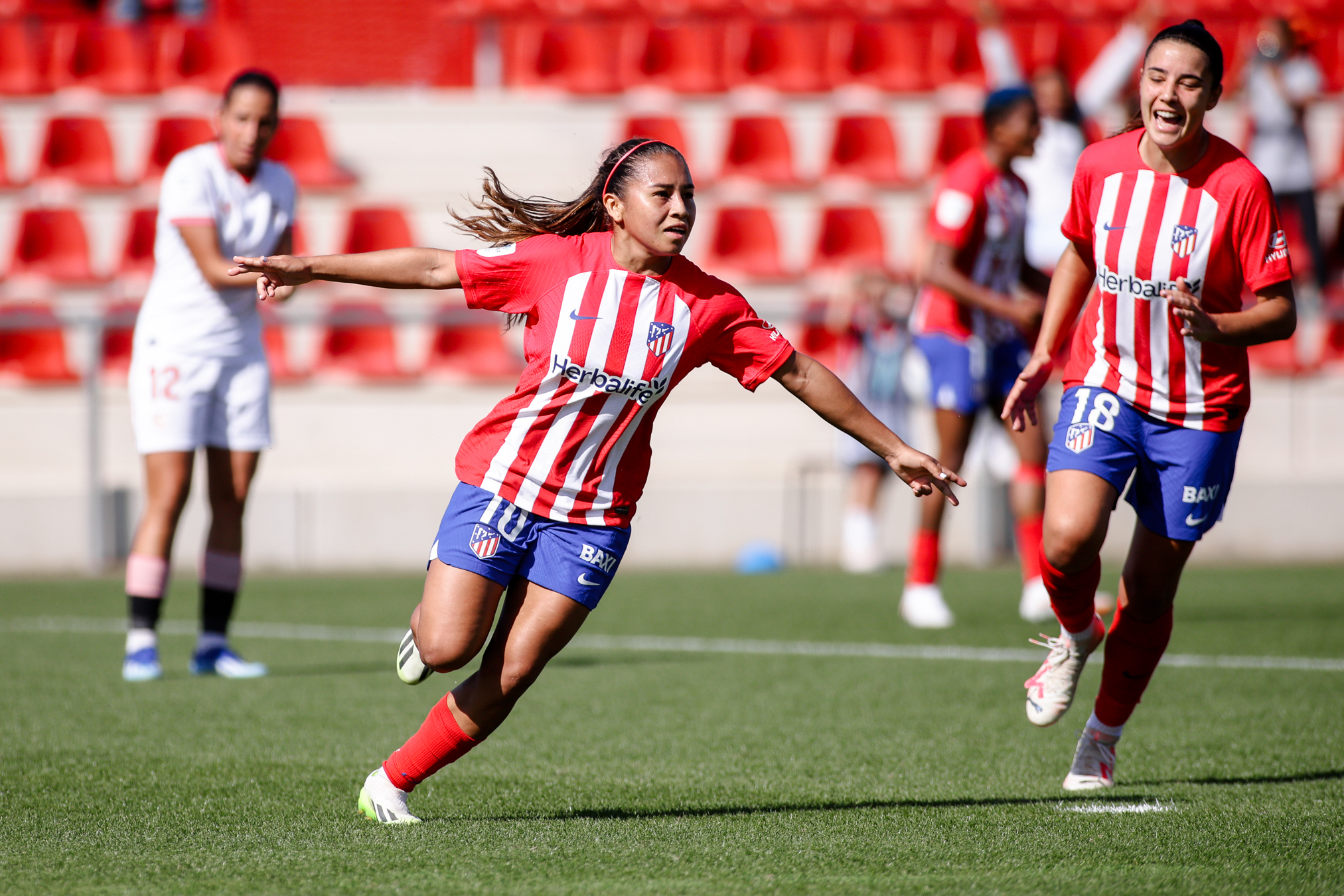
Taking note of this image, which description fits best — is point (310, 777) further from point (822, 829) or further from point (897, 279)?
point (897, 279)

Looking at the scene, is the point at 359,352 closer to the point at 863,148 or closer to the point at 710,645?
the point at 863,148

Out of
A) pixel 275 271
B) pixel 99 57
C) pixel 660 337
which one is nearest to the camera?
pixel 275 271

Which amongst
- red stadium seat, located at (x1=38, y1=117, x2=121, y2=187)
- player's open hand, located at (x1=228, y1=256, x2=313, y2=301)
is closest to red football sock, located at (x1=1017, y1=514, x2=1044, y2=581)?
player's open hand, located at (x1=228, y1=256, x2=313, y2=301)

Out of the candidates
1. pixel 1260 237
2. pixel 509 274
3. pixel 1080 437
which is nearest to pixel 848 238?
pixel 1080 437

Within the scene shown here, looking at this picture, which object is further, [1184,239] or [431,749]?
[1184,239]

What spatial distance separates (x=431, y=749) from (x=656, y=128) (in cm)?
1027

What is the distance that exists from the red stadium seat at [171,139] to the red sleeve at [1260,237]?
10695 millimetres

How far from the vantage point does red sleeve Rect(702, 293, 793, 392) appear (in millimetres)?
3760

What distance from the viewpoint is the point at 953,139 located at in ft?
44.8

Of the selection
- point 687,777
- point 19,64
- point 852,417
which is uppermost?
point 19,64

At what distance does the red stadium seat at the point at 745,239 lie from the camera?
519 inches

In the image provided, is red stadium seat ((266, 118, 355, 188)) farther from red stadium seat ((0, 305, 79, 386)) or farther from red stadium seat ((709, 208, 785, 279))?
red stadium seat ((709, 208, 785, 279))

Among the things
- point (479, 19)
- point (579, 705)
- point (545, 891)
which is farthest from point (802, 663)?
point (479, 19)

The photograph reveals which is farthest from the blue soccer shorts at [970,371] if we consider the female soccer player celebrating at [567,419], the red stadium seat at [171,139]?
the red stadium seat at [171,139]
